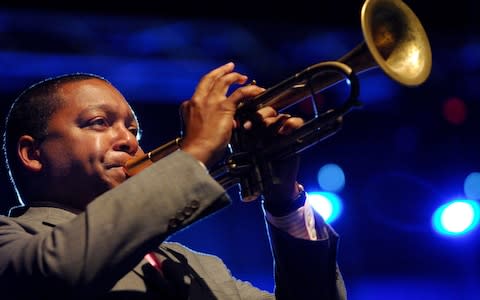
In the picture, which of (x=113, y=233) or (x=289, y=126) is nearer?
(x=113, y=233)

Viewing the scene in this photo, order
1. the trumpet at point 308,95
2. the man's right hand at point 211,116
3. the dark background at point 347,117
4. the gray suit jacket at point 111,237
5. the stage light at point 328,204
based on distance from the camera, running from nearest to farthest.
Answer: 1. the gray suit jacket at point 111,237
2. the man's right hand at point 211,116
3. the trumpet at point 308,95
4. the dark background at point 347,117
5. the stage light at point 328,204

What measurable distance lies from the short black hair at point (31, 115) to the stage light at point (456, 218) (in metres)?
3.48

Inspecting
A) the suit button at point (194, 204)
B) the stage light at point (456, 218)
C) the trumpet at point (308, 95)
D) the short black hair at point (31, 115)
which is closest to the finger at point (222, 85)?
the trumpet at point (308, 95)

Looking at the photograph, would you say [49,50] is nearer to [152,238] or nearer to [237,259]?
[237,259]

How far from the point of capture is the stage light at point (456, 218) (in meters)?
5.91

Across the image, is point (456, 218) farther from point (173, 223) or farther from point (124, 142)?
point (173, 223)

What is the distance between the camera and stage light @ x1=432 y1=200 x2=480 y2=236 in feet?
19.4

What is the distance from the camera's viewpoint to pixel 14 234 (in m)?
2.58

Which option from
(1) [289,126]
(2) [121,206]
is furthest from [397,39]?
(2) [121,206]

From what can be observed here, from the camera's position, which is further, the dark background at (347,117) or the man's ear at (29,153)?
the dark background at (347,117)

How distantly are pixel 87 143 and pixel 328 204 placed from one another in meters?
3.26

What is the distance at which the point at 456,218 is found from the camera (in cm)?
592

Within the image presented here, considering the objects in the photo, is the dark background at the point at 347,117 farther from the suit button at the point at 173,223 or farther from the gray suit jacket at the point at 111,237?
the suit button at the point at 173,223

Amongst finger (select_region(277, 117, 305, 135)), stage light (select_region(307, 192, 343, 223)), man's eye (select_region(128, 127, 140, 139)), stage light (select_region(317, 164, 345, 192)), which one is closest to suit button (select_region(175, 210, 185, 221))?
finger (select_region(277, 117, 305, 135))
